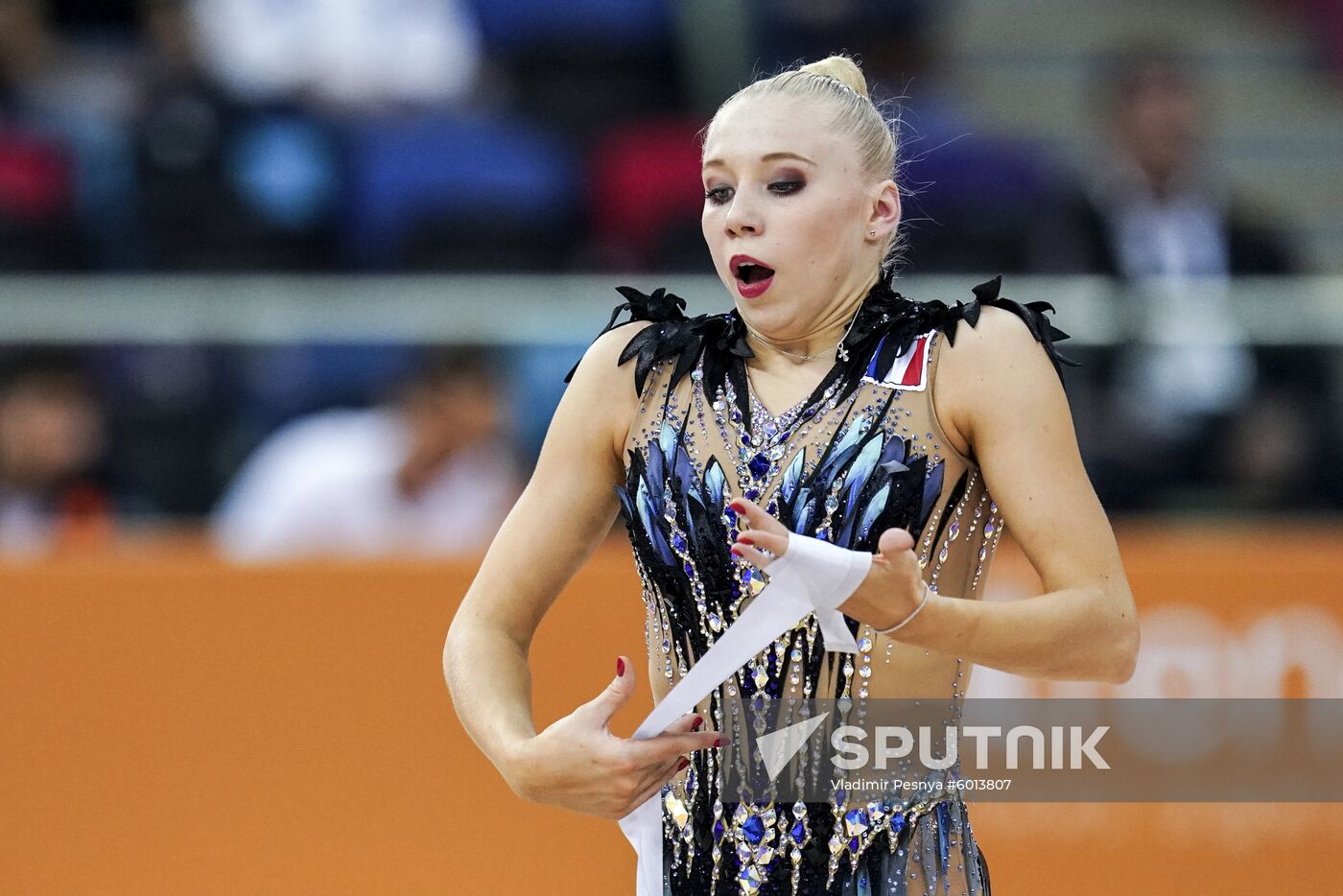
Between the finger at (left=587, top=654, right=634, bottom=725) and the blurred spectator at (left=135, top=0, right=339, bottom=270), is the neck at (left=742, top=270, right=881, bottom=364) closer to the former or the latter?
the finger at (left=587, top=654, right=634, bottom=725)

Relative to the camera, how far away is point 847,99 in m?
2.11

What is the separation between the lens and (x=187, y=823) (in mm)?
3791

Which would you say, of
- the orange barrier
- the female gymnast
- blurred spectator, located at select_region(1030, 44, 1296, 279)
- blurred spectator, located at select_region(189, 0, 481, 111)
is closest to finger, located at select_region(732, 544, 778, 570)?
the female gymnast

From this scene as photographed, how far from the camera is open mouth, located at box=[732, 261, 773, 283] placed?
208cm

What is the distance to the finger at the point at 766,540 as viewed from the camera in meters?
1.72

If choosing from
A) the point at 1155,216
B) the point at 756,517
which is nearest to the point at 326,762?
the point at 756,517

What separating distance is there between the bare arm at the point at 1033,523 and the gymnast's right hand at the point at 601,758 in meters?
0.29

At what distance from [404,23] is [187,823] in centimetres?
413

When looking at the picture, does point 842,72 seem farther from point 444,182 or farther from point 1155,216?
point 444,182

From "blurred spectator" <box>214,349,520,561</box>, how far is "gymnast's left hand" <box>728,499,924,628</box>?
3124 millimetres

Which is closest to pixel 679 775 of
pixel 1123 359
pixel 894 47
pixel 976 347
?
pixel 976 347

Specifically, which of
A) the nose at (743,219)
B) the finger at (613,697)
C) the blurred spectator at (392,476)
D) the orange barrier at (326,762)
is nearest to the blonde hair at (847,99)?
the nose at (743,219)

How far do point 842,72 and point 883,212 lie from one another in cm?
18

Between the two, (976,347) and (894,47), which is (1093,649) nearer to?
(976,347)
